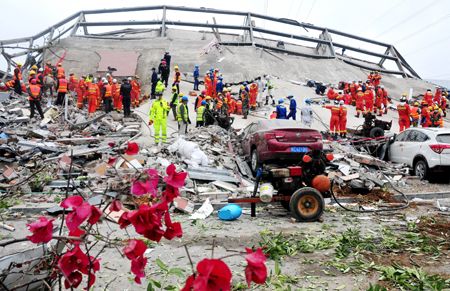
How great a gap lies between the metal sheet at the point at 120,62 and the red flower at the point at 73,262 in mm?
28130

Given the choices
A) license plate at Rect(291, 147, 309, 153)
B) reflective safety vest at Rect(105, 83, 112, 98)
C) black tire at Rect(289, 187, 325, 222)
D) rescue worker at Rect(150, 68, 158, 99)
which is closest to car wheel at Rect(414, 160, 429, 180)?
license plate at Rect(291, 147, 309, 153)

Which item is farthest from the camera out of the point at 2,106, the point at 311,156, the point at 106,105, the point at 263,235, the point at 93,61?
the point at 93,61

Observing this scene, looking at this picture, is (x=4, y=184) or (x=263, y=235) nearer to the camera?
(x=263, y=235)

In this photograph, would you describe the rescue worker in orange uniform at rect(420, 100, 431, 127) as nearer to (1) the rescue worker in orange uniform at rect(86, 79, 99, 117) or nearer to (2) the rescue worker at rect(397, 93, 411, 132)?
(2) the rescue worker at rect(397, 93, 411, 132)

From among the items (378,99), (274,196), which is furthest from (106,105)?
(378,99)

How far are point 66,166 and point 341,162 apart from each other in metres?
8.66

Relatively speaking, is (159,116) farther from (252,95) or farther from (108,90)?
(252,95)

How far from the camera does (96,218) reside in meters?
2.25

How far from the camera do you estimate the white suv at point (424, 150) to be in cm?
1252

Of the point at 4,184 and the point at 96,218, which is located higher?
the point at 96,218

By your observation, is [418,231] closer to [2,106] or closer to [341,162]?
[341,162]

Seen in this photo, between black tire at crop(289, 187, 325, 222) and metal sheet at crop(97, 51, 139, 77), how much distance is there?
23156 mm

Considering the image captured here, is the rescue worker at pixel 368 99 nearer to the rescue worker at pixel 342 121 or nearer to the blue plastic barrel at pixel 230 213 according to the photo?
the rescue worker at pixel 342 121

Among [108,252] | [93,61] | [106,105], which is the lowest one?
[108,252]
